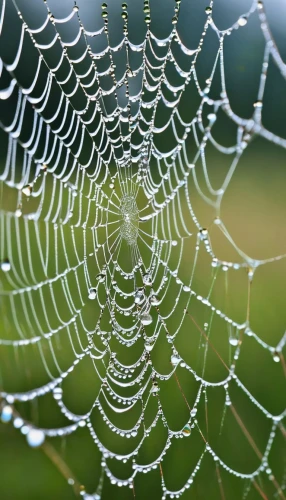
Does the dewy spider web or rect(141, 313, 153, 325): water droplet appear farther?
the dewy spider web

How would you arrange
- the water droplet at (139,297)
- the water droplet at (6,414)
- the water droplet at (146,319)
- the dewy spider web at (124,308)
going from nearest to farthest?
the water droplet at (6,414) < the water droplet at (146,319) < the water droplet at (139,297) < the dewy spider web at (124,308)

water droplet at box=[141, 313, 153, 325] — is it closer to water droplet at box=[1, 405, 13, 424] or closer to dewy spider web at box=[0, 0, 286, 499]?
dewy spider web at box=[0, 0, 286, 499]

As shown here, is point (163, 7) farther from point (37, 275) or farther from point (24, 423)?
point (24, 423)

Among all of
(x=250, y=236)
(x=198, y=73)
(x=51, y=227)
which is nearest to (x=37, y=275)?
(x=51, y=227)

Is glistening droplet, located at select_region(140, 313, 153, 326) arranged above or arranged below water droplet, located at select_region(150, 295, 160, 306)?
below

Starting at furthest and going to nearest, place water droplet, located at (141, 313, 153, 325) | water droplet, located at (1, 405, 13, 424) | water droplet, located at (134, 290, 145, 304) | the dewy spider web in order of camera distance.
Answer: the dewy spider web → water droplet, located at (134, 290, 145, 304) → water droplet, located at (141, 313, 153, 325) → water droplet, located at (1, 405, 13, 424)

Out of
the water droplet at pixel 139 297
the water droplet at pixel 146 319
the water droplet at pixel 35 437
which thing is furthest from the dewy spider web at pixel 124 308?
the water droplet at pixel 35 437

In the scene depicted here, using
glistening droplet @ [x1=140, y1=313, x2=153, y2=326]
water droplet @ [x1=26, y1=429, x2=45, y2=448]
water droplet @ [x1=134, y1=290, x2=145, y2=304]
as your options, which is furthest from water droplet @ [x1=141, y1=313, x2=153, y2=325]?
water droplet @ [x1=26, y1=429, x2=45, y2=448]

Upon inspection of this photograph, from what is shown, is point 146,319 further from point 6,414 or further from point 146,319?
point 6,414

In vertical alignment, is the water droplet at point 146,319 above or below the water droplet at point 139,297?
below

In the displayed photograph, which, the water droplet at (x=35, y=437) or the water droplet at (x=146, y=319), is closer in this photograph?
the water droplet at (x=35, y=437)

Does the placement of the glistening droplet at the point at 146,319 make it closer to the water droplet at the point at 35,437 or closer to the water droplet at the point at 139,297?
the water droplet at the point at 139,297

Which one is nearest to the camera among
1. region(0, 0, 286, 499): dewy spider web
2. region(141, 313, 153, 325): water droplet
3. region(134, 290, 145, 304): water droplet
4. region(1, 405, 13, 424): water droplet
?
region(1, 405, 13, 424): water droplet

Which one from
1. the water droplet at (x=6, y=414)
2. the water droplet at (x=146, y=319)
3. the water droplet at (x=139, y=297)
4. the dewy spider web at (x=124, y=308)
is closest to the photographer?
the water droplet at (x=6, y=414)
